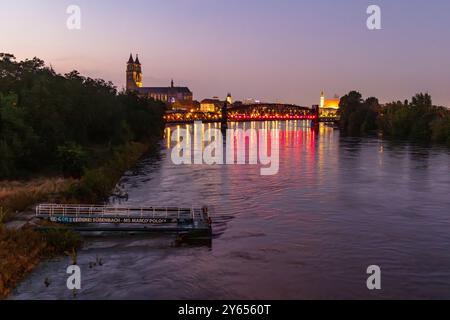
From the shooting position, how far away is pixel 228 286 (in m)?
23.4

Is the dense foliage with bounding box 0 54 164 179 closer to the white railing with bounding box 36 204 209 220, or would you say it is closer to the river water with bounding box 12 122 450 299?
the river water with bounding box 12 122 450 299

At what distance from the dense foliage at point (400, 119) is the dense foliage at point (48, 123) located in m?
71.6

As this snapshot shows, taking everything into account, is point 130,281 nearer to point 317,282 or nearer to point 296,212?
point 317,282

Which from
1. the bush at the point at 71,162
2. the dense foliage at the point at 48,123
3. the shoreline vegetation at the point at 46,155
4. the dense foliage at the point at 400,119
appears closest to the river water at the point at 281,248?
the shoreline vegetation at the point at 46,155

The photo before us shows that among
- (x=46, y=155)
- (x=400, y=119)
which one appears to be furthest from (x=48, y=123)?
(x=400, y=119)

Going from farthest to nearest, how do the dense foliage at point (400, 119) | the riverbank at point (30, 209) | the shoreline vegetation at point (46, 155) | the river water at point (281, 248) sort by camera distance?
the dense foliage at point (400, 119) < the shoreline vegetation at point (46, 155) < the riverbank at point (30, 209) < the river water at point (281, 248)

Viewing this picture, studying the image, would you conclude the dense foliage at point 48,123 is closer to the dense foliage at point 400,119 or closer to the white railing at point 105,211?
the white railing at point 105,211

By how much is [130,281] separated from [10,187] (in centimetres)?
1937

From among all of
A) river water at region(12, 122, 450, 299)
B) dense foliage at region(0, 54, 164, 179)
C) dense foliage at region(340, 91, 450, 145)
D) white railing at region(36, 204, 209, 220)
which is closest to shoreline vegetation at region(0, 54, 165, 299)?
dense foliage at region(0, 54, 164, 179)

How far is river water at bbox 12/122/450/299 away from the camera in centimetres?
2312

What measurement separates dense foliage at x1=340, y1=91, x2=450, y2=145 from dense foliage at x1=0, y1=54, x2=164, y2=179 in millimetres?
71562

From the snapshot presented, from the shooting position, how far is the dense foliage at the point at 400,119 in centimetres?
11640

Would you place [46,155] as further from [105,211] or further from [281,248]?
[281,248]
